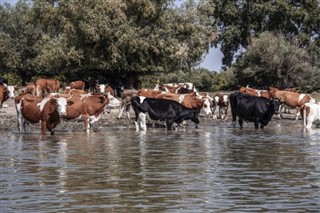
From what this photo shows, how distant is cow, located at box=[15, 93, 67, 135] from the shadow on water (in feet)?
4.54

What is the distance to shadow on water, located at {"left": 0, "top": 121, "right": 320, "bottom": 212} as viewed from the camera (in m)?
11.6

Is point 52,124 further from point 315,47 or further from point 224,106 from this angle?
point 315,47

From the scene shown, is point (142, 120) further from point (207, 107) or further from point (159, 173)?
point (159, 173)

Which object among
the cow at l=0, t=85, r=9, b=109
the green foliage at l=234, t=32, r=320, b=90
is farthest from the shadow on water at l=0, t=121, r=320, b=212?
the green foliage at l=234, t=32, r=320, b=90

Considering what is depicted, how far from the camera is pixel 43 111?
2645cm

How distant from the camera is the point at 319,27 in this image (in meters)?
83.6

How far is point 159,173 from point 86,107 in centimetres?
1427

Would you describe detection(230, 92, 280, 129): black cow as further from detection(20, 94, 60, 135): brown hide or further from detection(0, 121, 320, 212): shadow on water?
detection(20, 94, 60, 135): brown hide

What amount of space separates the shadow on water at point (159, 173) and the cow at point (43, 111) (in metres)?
1.38

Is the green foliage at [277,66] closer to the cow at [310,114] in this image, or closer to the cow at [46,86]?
the cow at [46,86]

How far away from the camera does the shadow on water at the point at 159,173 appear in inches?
456

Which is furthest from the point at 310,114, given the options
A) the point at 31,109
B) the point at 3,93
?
the point at 3,93

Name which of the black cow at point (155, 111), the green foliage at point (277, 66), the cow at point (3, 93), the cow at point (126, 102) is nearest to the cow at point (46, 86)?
the cow at point (3, 93)

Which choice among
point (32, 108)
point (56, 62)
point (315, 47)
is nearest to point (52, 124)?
point (32, 108)
